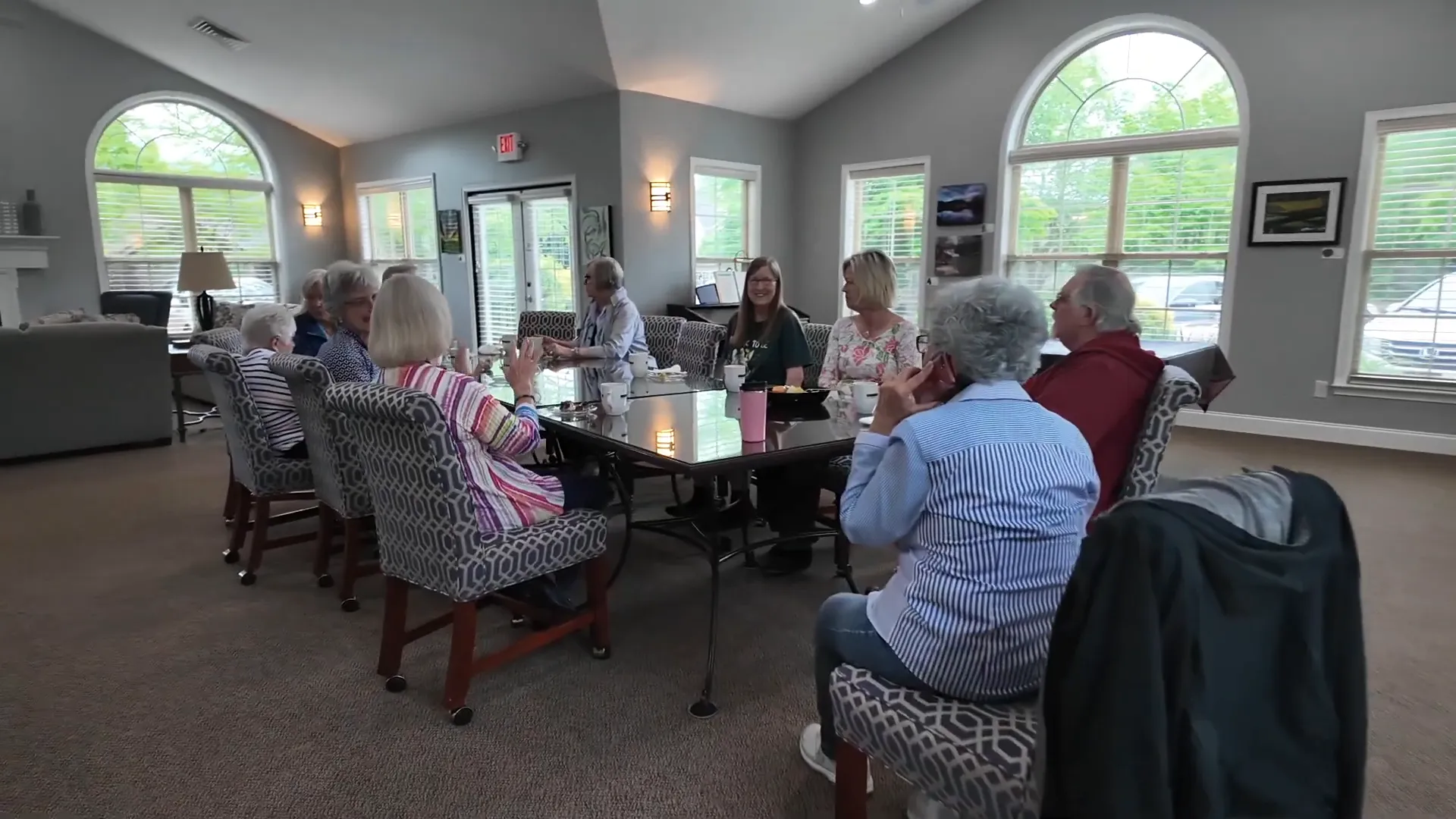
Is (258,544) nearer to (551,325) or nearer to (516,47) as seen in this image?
(551,325)

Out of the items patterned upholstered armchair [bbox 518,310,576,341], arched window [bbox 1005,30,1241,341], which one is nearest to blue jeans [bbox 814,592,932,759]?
patterned upholstered armchair [bbox 518,310,576,341]

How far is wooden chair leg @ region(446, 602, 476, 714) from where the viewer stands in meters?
2.11

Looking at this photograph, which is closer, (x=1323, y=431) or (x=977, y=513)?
(x=977, y=513)

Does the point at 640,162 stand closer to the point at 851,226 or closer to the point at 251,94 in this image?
the point at 851,226

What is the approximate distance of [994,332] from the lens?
142cm

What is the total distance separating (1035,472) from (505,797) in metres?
1.36

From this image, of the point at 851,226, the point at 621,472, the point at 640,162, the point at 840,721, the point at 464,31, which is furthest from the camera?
the point at 851,226

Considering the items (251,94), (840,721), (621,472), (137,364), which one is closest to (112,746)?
(621,472)

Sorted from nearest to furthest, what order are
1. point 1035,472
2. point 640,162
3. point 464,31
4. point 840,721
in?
1. point 1035,472
2. point 840,721
3. point 464,31
4. point 640,162

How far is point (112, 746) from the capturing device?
2.04m

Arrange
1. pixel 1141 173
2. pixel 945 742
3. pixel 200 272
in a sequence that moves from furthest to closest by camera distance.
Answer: pixel 200 272, pixel 1141 173, pixel 945 742

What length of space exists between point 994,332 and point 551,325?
4.19 metres

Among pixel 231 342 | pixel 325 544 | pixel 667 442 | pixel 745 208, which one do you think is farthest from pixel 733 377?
pixel 745 208

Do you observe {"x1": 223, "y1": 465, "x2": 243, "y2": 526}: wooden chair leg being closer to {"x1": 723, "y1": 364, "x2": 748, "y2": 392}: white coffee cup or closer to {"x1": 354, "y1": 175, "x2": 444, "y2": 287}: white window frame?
{"x1": 723, "y1": 364, "x2": 748, "y2": 392}: white coffee cup
